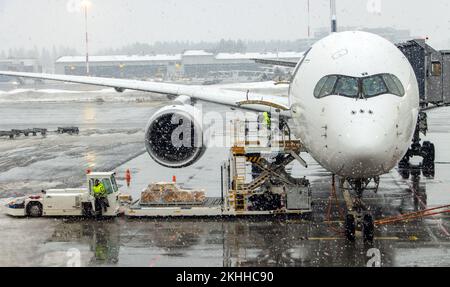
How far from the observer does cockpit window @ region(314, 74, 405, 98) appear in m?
12.6

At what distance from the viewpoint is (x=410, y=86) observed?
13.3 metres

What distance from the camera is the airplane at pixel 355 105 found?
12016mm

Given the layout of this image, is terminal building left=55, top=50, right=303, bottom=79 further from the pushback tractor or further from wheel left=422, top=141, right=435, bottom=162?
the pushback tractor

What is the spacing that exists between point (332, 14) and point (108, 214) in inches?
399

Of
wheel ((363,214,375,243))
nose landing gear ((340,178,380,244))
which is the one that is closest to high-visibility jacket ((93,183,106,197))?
nose landing gear ((340,178,380,244))

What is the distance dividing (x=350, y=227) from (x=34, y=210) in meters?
8.64

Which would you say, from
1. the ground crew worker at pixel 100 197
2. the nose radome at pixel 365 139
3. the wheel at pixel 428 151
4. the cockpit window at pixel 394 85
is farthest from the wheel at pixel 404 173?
the nose radome at pixel 365 139

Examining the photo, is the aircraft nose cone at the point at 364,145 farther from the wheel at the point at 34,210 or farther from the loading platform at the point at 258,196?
the wheel at the point at 34,210

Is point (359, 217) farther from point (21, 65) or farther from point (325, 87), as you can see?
point (21, 65)

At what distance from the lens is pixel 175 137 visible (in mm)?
18969

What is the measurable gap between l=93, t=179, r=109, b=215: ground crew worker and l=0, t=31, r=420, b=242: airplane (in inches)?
216

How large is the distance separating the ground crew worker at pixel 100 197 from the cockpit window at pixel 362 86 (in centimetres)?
684
